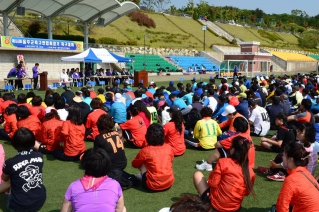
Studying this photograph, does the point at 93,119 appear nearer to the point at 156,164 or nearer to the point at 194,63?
the point at 156,164

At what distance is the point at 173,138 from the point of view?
6.88 m

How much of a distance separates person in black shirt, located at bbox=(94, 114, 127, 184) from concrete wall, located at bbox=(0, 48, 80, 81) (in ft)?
63.7

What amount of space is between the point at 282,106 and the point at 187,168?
4.34 meters

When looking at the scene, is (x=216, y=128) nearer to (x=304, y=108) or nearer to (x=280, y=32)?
(x=304, y=108)

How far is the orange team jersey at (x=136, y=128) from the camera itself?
738 cm

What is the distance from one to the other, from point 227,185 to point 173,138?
9.37ft

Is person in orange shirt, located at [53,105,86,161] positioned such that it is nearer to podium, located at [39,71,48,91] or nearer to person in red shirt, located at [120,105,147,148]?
person in red shirt, located at [120,105,147,148]

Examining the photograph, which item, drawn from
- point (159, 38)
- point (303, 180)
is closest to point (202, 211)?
point (303, 180)

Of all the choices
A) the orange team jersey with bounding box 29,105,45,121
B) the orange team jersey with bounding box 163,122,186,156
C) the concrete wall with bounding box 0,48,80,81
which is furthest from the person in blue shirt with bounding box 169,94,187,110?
the concrete wall with bounding box 0,48,80,81

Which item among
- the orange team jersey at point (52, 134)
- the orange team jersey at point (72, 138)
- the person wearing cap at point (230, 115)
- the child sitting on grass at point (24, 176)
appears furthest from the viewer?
the person wearing cap at point (230, 115)

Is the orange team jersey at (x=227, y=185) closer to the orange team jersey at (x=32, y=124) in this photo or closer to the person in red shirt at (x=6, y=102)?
the orange team jersey at (x=32, y=124)

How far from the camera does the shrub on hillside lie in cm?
5084

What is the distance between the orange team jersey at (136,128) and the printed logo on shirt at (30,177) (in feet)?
10.8

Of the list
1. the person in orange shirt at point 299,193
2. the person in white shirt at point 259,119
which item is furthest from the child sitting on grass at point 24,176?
the person in white shirt at point 259,119
